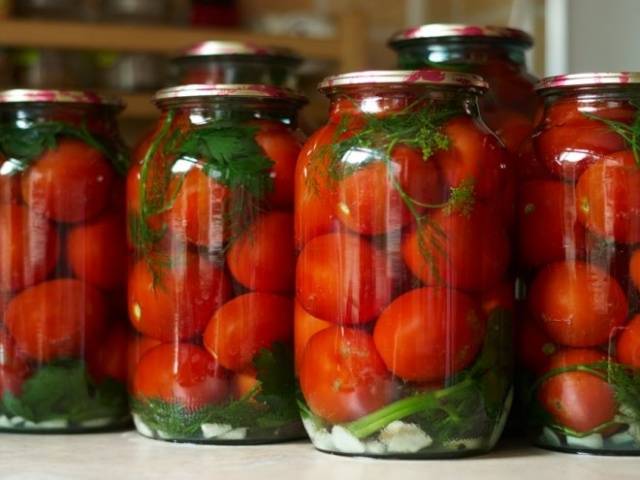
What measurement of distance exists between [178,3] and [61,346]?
1363 millimetres

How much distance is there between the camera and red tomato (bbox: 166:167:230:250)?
73 centimetres

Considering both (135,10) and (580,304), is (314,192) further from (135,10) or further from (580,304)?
(135,10)

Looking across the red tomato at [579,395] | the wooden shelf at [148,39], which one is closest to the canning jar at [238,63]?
the red tomato at [579,395]

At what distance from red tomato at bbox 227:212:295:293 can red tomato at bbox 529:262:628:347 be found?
168mm

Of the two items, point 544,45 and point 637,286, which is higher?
point 544,45

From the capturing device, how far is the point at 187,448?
0.74 metres

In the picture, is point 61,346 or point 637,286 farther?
point 61,346

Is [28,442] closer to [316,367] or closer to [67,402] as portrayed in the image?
[67,402]

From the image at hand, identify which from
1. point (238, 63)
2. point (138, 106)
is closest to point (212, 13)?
point (138, 106)

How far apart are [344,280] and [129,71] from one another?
1.29 m

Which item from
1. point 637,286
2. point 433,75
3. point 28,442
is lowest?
point 28,442

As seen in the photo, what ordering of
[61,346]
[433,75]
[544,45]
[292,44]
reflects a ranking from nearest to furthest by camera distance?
[433,75] < [61,346] < [544,45] < [292,44]

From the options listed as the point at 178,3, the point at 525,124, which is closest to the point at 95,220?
the point at 525,124

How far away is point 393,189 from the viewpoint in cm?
67
